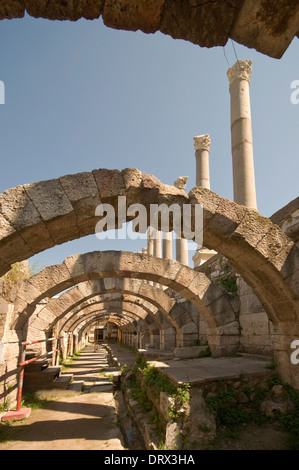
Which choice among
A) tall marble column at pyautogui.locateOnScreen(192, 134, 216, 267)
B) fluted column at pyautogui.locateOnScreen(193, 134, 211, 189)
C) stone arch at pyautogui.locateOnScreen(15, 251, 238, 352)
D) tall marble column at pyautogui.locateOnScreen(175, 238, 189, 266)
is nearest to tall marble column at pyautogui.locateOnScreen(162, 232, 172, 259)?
tall marble column at pyautogui.locateOnScreen(175, 238, 189, 266)

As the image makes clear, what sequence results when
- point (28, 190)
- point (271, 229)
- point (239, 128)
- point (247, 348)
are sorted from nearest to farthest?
point (28, 190) < point (271, 229) < point (247, 348) < point (239, 128)

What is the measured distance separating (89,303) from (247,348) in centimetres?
780

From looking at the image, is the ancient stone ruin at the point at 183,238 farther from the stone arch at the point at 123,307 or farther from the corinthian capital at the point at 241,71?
the stone arch at the point at 123,307

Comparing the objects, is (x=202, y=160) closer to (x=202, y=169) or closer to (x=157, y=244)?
(x=202, y=169)

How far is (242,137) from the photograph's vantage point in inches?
344

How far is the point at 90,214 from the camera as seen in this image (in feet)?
11.2

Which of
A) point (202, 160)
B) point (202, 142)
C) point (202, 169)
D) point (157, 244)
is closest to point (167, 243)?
point (157, 244)

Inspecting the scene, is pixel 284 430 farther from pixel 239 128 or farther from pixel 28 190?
pixel 239 128

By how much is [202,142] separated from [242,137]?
3951mm

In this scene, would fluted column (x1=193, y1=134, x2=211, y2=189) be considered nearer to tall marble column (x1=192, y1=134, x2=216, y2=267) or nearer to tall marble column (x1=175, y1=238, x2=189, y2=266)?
tall marble column (x1=192, y1=134, x2=216, y2=267)

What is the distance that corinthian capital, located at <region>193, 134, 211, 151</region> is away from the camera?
492 inches

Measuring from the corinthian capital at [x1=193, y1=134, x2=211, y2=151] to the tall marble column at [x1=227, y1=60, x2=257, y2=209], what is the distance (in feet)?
10.00

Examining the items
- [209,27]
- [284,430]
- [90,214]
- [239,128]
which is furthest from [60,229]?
[239,128]

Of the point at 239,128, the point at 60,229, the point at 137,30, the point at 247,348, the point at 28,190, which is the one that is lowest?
the point at 247,348
